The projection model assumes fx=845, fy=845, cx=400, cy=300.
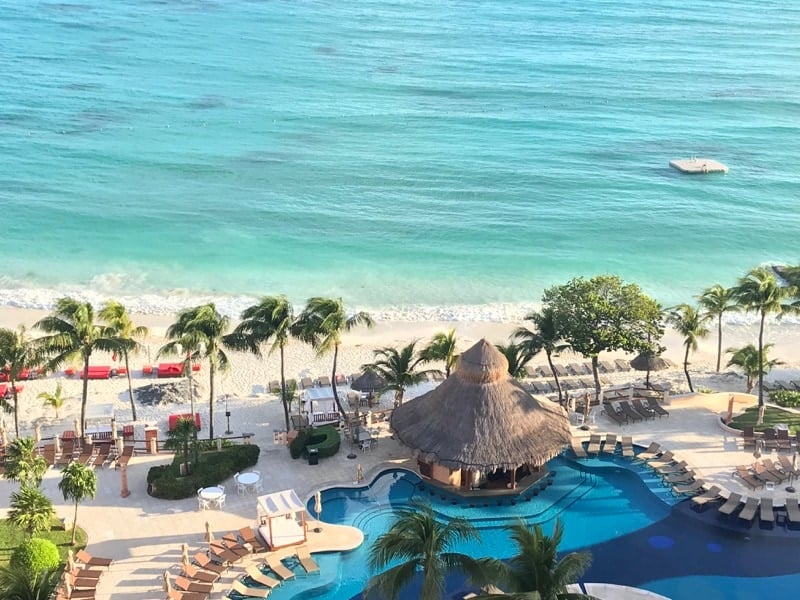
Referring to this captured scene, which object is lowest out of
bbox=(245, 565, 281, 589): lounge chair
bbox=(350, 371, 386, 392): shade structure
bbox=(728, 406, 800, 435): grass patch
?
bbox=(245, 565, 281, 589): lounge chair

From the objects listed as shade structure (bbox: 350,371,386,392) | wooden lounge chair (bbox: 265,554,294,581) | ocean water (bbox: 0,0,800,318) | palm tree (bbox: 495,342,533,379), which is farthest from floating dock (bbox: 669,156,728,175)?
wooden lounge chair (bbox: 265,554,294,581)

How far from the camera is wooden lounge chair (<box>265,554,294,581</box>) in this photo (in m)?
23.2

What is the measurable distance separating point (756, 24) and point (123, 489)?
137736mm

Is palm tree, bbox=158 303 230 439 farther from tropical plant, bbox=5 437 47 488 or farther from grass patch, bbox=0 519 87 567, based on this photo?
grass patch, bbox=0 519 87 567

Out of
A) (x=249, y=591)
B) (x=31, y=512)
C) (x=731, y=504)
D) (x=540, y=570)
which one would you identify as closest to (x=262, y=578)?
(x=249, y=591)

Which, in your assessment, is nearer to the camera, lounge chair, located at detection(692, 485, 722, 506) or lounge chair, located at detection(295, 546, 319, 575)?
lounge chair, located at detection(295, 546, 319, 575)

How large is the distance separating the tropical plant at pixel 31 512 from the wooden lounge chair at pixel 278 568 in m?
6.27

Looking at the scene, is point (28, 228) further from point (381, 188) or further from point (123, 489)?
point (123, 489)

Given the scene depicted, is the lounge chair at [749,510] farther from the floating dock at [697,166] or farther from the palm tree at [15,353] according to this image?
the floating dock at [697,166]

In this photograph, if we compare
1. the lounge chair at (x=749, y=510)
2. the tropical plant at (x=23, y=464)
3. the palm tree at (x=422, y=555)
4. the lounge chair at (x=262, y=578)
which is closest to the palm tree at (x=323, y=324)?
the lounge chair at (x=262, y=578)

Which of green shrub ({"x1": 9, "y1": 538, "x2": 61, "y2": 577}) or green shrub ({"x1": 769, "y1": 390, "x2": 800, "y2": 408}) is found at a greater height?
green shrub ({"x1": 769, "y1": 390, "x2": 800, "y2": 408})

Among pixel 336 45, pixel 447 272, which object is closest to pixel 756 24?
pixel 336 45

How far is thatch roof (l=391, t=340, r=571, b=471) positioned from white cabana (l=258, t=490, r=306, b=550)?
439cm

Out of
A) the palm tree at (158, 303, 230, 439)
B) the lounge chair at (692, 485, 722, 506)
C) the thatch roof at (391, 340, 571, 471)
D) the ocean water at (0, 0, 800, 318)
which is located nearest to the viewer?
A: the thatch roof at (391, 340, 571, 471)
